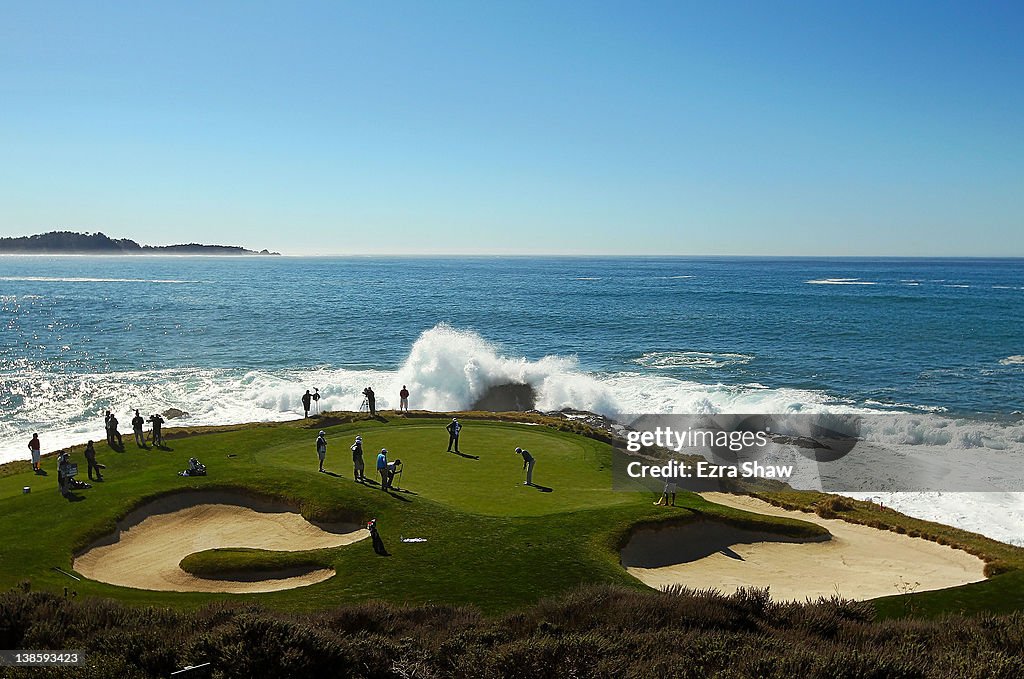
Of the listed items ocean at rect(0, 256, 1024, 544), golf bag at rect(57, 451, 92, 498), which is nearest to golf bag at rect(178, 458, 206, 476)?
golf bag at rect(57, 451, 92, 498)

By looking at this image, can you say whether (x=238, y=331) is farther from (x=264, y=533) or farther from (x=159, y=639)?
(x=159, y=639)

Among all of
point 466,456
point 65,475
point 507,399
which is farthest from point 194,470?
point 507,399

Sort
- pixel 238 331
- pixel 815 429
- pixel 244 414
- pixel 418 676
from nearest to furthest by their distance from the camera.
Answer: pixel 418 676 → pixel 815 429 → pixel 244 414 → pixel 238 331

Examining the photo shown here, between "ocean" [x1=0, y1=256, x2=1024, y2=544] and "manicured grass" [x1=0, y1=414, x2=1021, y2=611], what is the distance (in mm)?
12513

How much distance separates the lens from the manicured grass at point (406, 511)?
15.0 metres

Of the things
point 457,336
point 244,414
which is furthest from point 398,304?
point 244,414

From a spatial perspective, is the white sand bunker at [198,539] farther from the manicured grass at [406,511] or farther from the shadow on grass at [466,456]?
the shadow on grass at [466,456]

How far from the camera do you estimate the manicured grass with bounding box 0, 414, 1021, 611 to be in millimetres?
15031

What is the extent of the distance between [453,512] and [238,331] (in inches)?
2549

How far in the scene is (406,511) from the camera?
61.7 ft

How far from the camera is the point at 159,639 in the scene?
9.87 meters

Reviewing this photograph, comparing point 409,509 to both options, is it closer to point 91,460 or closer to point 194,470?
point 194,470

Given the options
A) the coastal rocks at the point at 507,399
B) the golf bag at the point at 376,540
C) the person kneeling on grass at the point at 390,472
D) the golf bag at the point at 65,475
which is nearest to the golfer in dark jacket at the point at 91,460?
the golf bag at the point at 65,475

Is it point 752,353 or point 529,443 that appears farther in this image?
point 752,353
